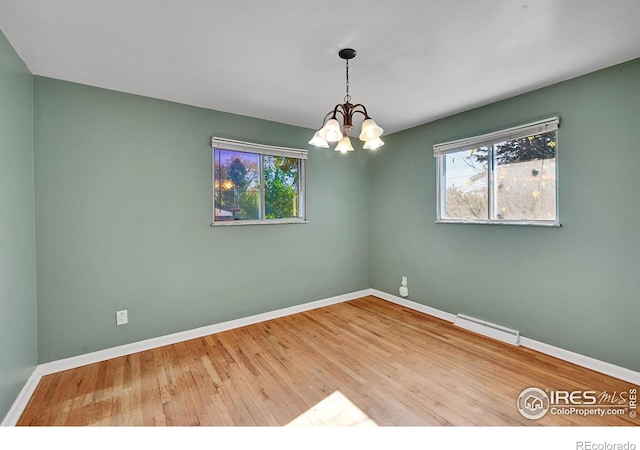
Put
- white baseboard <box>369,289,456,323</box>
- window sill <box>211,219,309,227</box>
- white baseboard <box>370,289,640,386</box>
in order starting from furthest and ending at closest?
white baseboard <box>369,289,456,323</box>
window sill <box>211,219,309,227</box>
white baseboard <box>370,289,640,386</box>

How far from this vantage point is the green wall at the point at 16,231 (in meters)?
1.76

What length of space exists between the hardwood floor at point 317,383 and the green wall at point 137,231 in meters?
0.38

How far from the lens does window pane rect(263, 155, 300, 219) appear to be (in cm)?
355

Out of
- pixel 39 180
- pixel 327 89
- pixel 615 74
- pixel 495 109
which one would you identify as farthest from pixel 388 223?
pixel 39 180

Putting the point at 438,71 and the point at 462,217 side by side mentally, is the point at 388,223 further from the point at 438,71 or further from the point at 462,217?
the point at 438,71

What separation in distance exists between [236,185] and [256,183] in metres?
0.24

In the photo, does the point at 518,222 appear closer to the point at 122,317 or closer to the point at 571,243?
the point at 571,243

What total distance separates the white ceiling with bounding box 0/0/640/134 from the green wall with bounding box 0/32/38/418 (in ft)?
0.91

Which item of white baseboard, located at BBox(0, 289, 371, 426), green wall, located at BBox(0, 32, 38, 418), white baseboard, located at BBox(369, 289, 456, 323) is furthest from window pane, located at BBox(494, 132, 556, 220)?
green wall, located at BBox(0, 32, 38, 418)

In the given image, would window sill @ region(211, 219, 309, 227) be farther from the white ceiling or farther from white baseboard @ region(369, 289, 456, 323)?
white baseboard @ region(369, 289, 456, 323)

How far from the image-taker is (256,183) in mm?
3457

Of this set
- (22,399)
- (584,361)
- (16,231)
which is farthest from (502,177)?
(22,399)

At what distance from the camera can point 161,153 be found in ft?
9.30

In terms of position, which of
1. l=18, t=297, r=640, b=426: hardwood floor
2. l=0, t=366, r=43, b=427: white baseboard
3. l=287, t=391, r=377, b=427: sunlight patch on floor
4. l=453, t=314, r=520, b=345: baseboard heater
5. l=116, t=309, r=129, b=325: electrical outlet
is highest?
l=116, t=309, r=129, b=325: electrical outlet
